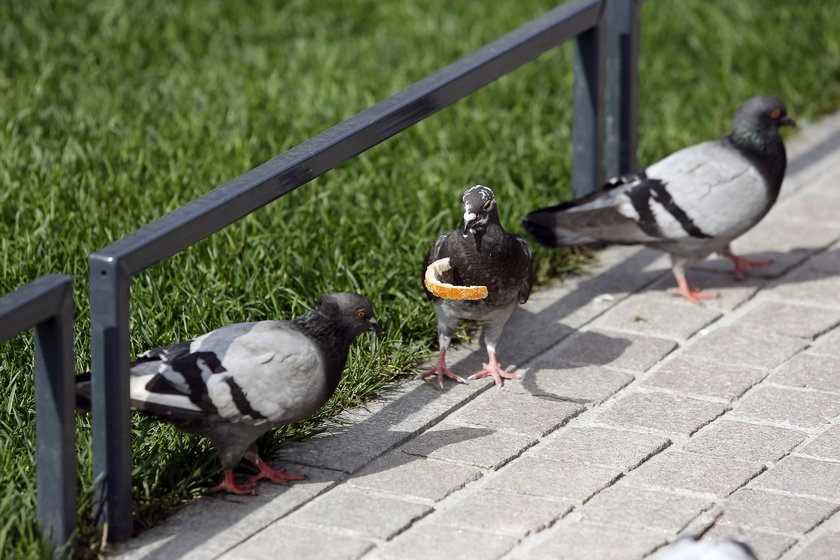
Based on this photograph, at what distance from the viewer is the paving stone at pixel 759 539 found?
3.80 m

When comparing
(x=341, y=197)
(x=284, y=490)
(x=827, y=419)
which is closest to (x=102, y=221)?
(x=341, y=197)

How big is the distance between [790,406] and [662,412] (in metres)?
0.48

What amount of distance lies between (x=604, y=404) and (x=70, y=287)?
7.07 ft

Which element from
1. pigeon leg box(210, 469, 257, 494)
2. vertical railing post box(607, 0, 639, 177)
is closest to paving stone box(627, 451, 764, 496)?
pigeon leg box(210, 469, 257, 494)

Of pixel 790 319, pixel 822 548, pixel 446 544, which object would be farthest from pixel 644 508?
pixel 790 319

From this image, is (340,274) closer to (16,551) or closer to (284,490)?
(284,490)

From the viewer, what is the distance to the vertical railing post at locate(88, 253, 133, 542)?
11.9 feet

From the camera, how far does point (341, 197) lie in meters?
6.55

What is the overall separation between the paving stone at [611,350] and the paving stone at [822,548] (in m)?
1.39

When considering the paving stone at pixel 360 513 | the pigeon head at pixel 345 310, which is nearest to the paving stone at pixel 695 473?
the paving stone at pixel 360 513

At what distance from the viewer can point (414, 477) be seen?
430cm

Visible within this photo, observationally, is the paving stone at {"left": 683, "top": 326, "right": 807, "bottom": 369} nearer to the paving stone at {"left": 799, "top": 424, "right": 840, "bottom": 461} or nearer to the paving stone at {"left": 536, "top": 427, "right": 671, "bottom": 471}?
the paving stone at {"left": 799, "top": 424, "right": 840, "bottom": 461}

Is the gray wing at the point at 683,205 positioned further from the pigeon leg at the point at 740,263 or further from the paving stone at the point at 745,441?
the paving stone at the point at 745,441

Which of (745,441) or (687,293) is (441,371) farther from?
(687,293)
